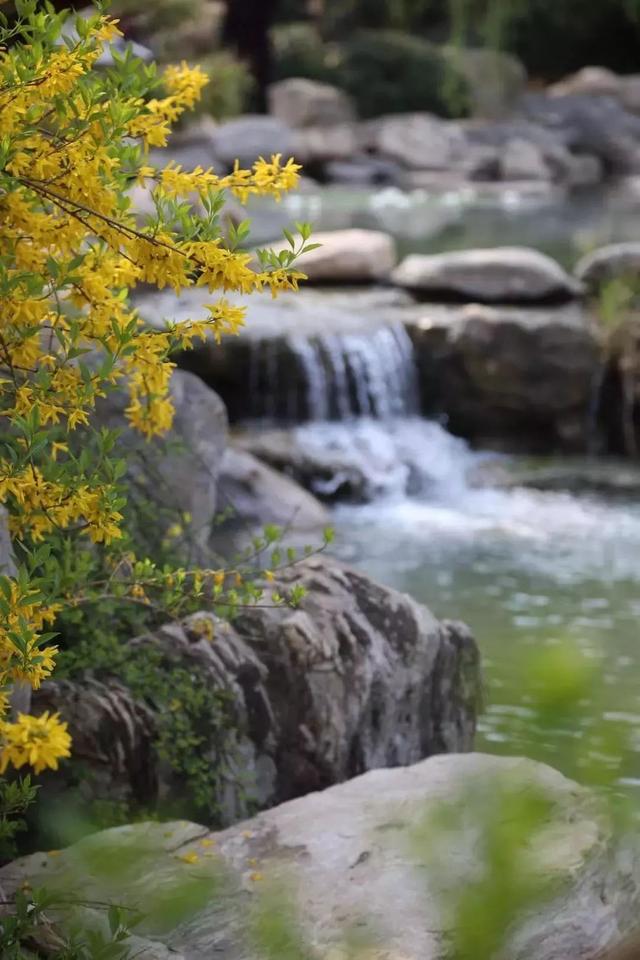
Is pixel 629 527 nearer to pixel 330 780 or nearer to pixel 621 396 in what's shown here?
pixel 621 396

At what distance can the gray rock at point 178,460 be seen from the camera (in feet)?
16.9

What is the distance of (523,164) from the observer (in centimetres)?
2438

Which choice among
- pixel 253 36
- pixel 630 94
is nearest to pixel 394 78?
pixel 253 36

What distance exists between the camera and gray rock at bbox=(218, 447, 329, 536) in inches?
308

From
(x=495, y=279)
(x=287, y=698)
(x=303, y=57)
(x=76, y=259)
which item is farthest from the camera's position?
(x=303, y=57)

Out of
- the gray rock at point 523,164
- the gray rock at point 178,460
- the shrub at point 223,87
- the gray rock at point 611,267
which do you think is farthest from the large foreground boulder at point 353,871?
the gray rock at point 523,164

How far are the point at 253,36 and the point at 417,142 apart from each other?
504 centimetres

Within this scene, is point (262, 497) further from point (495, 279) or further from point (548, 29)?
point (548, 29)

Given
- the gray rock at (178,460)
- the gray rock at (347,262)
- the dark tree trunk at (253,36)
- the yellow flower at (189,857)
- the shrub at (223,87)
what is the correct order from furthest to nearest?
1. the dark tree trunk at (253,36)
2. the shrub at (223,87)
3. the gray rock at (347,262)
4. the gray rock at (178,460)
5. the yellow flower at (189,857)

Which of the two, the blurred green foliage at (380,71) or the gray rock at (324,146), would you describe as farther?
the blurred green foliage at (380,71)

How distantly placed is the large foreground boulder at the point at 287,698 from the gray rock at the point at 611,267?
767 cm

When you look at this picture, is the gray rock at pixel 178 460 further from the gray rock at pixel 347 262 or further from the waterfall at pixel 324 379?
the gray rock at pixel 347 262

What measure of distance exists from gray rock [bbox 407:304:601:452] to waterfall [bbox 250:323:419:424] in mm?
403

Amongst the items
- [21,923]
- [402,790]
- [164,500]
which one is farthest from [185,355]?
[21,923]
